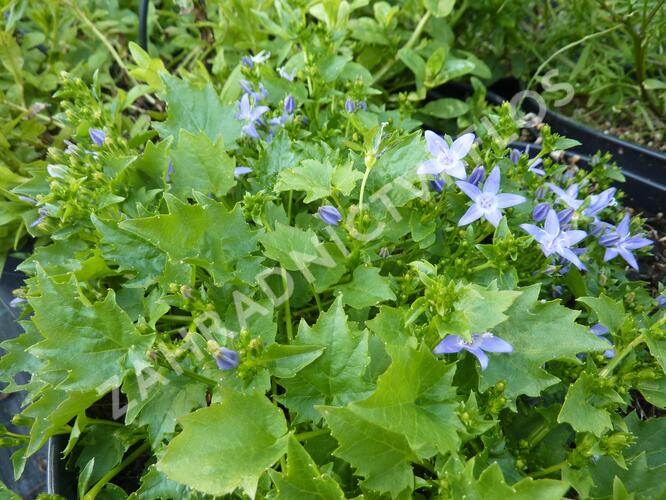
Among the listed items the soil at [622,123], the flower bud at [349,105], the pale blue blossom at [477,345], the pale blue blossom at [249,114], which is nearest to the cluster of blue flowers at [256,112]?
the pale blue blossom at [249,114]

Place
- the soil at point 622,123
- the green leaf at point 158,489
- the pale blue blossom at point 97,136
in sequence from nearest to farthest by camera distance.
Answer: the green leaf at point 158,489, the pale blue blossom at point 97,136, the soil at point 622,123

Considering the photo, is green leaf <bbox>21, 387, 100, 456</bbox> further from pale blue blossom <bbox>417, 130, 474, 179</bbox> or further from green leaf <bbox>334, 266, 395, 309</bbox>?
pale blue blossom <bbox>417, 130, 474, 179</bbox>

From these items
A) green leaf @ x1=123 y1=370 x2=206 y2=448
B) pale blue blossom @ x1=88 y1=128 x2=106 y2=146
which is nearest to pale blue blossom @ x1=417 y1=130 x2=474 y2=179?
green leaf @ x1=123 y1=370 x2=206 y2=448

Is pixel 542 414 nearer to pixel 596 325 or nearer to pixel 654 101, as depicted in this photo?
pixel 596 325

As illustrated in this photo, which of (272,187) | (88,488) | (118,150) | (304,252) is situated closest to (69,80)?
(118,150)

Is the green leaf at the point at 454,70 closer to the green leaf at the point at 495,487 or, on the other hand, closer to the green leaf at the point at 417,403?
the green leaf at the point at 417,403

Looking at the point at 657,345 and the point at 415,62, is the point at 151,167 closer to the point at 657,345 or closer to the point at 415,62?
the point at 415,62
